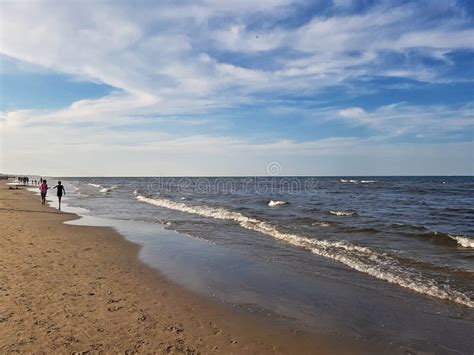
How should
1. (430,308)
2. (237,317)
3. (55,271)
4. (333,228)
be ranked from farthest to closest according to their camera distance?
(333,228)
(55,271)
(430,308)
(237,317)

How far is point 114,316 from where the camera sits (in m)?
6.27

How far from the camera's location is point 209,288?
829 centimetres

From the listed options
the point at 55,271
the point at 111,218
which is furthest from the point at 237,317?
the point at 111,218

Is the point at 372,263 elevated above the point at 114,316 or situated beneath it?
situated beneath

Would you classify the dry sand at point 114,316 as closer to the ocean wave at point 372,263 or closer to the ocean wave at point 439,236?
the ocean wave at point 372,263

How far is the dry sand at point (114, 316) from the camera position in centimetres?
532

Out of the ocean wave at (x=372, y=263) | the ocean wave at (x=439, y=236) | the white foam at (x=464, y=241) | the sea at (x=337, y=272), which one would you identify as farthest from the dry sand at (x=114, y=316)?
the ocean wave at (x=439, y=236)

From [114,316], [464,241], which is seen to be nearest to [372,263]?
[464,241]

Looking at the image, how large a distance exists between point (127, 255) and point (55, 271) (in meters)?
2.71

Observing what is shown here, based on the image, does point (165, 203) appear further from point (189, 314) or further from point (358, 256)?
point (189, 314)

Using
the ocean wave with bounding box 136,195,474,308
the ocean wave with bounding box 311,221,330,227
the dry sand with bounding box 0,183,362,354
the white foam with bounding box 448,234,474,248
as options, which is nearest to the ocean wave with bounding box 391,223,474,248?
the white foam with bounding box 448,234,474,248

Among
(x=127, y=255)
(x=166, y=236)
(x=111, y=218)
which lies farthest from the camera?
(x=111, y=218)

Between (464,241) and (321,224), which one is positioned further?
(321,224)

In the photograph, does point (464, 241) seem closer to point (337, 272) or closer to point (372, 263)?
point (372, 263)
